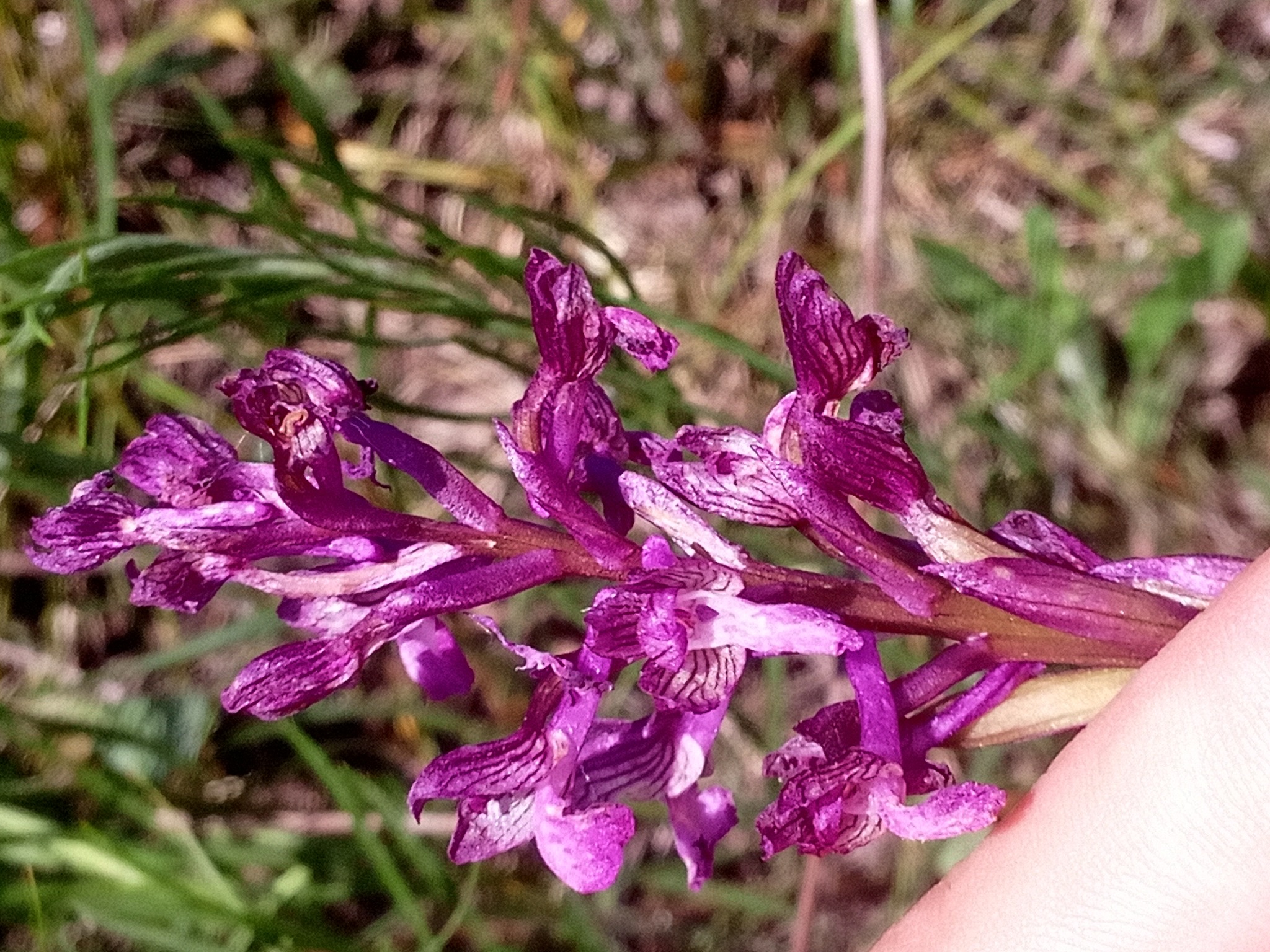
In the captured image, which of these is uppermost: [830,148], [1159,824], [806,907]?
[830,148]

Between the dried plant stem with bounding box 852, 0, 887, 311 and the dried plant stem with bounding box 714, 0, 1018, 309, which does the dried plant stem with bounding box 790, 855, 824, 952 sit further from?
the dried plant stem with bounding box 714, 0, 1018, 309

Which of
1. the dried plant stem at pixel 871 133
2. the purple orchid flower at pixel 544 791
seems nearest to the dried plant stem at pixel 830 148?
the dried plant stem at pixel 871 133

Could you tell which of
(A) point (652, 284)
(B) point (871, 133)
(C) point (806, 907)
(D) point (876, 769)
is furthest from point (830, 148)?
(D) point (876, 769)

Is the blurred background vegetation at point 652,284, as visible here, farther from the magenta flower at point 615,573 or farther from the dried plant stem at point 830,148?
the magenta flower at point 615,573

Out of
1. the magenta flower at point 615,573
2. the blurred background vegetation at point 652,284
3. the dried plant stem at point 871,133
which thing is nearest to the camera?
the magenta flower at point 615,573

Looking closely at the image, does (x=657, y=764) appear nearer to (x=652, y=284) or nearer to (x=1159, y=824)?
(x=1159, y=824)

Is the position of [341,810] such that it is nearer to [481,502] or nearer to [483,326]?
[483,326]
